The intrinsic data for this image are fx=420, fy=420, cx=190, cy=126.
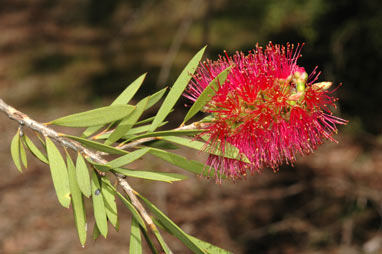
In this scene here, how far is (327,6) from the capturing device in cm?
308

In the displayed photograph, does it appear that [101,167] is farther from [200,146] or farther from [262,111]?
[262,111]

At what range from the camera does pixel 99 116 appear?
686 millimetres

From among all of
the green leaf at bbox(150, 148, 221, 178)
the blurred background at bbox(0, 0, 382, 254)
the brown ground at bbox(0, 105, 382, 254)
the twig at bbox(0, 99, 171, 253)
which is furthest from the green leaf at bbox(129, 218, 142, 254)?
the brown ground at bbox(0, 105, 382, 254)

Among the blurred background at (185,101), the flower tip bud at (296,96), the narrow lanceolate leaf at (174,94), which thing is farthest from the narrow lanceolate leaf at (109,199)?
the blurred background at (185,101)

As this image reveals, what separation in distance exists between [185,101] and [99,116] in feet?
11.0

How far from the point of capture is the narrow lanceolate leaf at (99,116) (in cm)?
66

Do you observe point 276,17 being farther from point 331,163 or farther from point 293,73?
point 293,73

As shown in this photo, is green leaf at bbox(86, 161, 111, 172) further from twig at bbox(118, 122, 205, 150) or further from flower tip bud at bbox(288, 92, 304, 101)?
flower tip bud at bbox(288, 92, 304, 101)

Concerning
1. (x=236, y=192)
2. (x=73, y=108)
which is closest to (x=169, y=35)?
(x=73, y=108)

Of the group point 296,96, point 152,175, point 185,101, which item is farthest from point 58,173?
point 185,101

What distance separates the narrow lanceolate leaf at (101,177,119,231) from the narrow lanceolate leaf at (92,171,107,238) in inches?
0.4

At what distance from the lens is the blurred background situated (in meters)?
2.85

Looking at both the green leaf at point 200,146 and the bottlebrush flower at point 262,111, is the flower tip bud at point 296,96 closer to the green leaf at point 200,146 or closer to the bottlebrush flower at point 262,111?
the bottlebrush flower at point 262,111

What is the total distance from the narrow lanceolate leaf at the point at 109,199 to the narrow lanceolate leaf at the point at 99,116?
99mm
